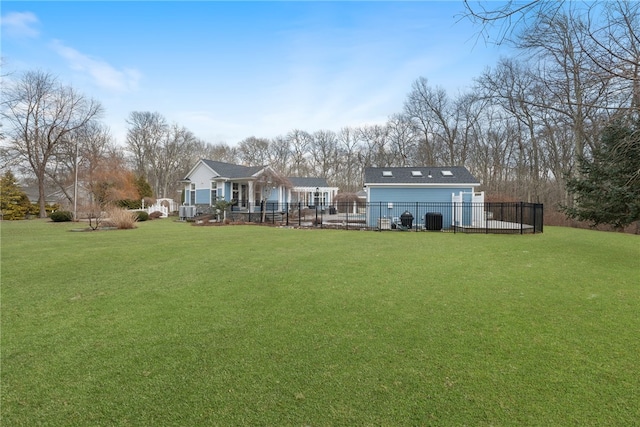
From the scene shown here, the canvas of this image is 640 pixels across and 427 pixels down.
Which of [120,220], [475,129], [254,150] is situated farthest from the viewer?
[254,150]

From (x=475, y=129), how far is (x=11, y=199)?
4170cm

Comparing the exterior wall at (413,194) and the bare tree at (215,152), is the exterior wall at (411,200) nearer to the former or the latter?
the exterior wall at (413,194)

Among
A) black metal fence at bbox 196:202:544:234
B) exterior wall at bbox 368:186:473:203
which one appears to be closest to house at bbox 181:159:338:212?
black metal fence at bbox 196:202:544:234

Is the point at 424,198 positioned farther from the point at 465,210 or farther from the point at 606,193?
the point at 606,193

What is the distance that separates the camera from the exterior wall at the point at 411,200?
16781mm

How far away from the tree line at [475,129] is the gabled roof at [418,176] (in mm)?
4276

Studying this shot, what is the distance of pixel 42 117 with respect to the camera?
25.0m

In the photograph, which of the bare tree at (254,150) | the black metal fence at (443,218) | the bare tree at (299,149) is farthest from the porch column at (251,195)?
the bare tree at (254,150)

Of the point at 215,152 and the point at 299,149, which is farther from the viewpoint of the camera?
the point at 299,149

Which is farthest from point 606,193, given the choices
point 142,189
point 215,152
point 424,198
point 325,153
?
point 215,152

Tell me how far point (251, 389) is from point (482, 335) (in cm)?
239

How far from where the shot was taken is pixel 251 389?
2223 millimetres

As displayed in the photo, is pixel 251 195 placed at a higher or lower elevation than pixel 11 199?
higher

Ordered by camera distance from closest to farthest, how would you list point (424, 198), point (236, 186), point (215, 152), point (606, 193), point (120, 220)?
point (606, 193)
point (120, 220)
point (424, 198)
point (236, 186)
point (215, 152)
